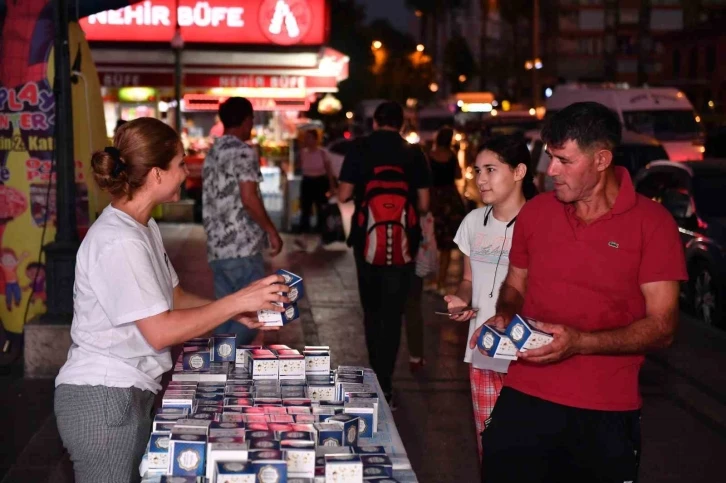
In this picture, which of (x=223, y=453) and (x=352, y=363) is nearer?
(x=223, y=453)

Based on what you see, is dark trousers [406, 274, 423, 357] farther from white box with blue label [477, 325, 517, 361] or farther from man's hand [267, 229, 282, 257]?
white box with blue label [477, 325, 517, 361]

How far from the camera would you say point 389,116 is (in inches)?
306

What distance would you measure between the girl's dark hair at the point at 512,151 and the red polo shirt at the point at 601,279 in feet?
4.40

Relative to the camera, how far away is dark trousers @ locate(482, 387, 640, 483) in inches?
159

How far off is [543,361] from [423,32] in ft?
490

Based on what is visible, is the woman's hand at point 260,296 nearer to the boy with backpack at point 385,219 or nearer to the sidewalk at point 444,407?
the sidewalk at point 444,407

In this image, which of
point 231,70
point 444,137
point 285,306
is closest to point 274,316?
point 285,306

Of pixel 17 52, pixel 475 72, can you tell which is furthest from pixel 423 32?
pixel 17 52

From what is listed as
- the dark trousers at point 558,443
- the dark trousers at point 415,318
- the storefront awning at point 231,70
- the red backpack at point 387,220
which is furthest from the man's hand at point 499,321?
the storefront awning at point 231,70

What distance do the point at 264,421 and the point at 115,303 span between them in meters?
0.66

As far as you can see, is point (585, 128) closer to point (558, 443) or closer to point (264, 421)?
point (558, 443)

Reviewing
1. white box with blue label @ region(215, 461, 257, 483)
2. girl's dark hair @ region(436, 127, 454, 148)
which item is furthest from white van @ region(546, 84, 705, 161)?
white box with blue label @ region(215, 461, 257, 483)

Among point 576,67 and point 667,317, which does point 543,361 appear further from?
point 576,67

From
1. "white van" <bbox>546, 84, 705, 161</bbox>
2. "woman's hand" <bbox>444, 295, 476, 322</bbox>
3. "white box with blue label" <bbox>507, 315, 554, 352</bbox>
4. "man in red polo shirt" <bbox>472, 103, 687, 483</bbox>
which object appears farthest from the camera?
"white van" <bbox>546, 84, 705, 161</bbox>
